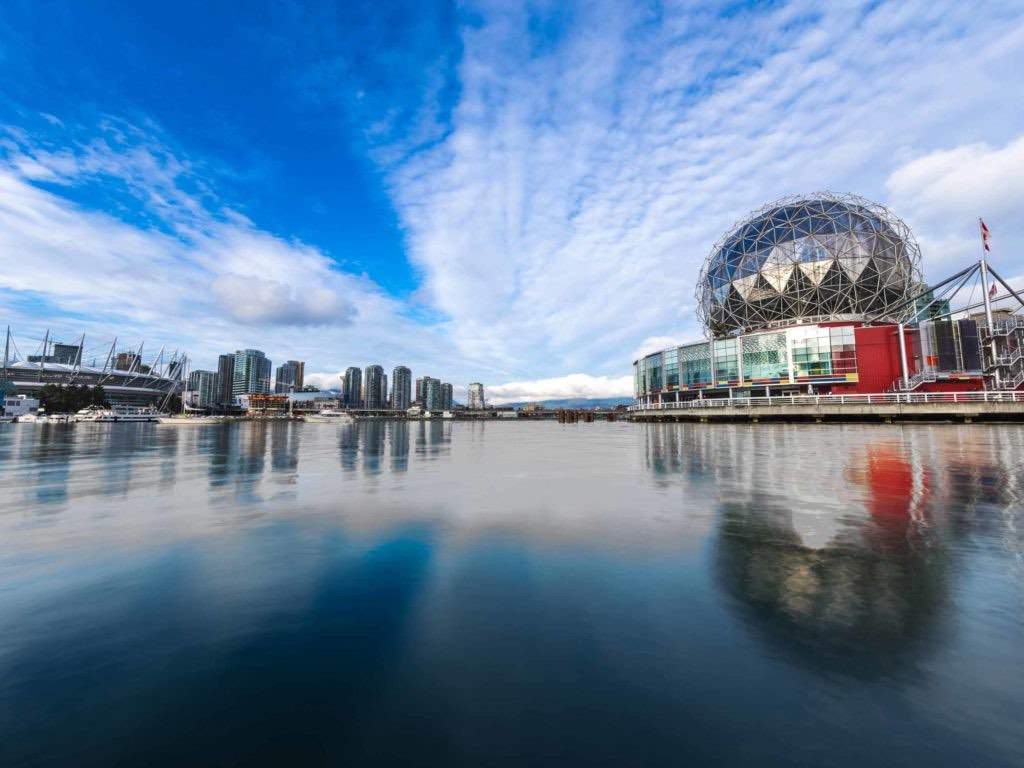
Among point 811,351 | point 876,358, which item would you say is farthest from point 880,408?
point 811,351

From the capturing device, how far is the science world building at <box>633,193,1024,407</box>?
52281 mm

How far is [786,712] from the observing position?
2.69 meters

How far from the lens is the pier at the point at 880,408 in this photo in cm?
3862

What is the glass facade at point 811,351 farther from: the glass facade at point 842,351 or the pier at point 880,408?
the pier at point 880,408

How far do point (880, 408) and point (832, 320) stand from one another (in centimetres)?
2753

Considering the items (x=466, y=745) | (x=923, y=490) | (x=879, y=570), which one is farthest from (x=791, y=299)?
(x=466, y=745)

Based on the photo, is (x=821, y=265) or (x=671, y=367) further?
(x=671, y=367)

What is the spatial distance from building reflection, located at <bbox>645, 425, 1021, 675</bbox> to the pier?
34.9m

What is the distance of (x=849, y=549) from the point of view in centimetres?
591

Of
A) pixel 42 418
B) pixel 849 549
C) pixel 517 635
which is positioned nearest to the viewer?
pixel 517 635

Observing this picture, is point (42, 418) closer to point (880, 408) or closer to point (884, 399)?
point (880, 408)

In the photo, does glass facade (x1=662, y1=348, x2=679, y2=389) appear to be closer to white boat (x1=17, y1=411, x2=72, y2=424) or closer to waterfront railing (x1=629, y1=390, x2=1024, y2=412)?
waterfront railing (x1=629, y1=390, x2=1024, y2=412)

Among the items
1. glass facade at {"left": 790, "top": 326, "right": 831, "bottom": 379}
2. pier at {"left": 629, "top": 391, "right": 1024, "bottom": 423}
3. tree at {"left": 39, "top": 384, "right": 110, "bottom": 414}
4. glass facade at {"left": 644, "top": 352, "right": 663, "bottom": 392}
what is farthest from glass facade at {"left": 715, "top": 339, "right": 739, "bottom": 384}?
tree at {"left": 39, "top": 384, "right": 110, "bottom": 414}

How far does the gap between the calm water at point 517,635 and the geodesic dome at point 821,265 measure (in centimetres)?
6965
